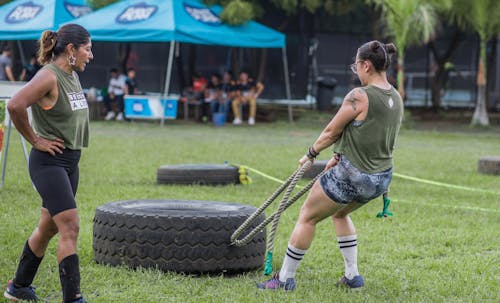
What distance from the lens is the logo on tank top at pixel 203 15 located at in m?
23.6

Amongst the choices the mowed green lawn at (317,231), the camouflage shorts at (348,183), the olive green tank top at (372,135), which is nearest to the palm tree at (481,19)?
the mowed green lawn at (317,231)

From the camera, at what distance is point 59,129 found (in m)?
5.19

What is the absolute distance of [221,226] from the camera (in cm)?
621

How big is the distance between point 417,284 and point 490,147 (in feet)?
45.0

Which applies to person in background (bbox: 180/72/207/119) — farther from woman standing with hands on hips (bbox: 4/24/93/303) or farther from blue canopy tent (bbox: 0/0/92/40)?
woman standing with hands on hips (bbox: 4/24/93/303)

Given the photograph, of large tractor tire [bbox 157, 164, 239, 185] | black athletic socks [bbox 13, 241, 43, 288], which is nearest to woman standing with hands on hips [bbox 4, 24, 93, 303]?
black athletic socks [bbox 13, 241, 43, 288]

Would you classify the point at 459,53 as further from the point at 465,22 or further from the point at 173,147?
the point at 173,147

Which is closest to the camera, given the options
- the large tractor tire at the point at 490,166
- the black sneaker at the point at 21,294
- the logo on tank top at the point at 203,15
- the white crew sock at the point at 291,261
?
the black sneaker at the point at 21,294

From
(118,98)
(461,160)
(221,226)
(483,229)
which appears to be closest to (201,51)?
(118,98)

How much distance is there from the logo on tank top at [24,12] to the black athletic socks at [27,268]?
20807mm

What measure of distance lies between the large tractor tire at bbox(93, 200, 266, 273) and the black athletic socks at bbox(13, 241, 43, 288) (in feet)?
2.96

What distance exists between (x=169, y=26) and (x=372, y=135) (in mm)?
17319

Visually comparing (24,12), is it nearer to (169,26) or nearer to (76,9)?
(76,9)

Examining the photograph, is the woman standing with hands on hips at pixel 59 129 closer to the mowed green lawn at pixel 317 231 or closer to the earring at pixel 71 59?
the earring at pixel 71 59
